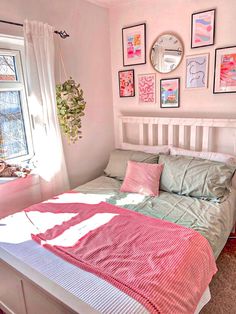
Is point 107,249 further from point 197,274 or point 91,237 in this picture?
point 197,274

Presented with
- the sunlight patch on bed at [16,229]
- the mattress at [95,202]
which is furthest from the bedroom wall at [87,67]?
the sunlight patch on bed at [16,229]

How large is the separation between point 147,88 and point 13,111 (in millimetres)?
1475

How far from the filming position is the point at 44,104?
7.13 ft

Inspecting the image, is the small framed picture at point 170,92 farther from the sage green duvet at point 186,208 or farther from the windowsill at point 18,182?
the windowsill at point 18,182

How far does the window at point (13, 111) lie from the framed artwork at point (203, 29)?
169 centimetres

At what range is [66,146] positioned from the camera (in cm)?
257

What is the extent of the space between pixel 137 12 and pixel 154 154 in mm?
1590

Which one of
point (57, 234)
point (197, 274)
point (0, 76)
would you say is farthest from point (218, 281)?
point (0, 76)

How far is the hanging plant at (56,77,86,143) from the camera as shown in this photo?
2.30m

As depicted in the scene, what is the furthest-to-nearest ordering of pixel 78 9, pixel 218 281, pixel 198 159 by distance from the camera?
1. pixel 78 9
2. pixel 198 159
3. pixel 218 281

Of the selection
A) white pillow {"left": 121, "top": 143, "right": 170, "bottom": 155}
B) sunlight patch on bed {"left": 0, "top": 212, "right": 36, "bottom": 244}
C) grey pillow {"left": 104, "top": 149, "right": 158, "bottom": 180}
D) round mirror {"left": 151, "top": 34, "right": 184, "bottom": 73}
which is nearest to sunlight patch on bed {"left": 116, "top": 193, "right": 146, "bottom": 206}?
grey pillow {"left": 104, "top": 149, "right": 158, "bottom": 180}

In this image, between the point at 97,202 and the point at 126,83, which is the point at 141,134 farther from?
the point at 97,202

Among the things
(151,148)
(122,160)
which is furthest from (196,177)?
(122,160)

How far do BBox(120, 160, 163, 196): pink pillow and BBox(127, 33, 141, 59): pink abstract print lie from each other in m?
1.31
